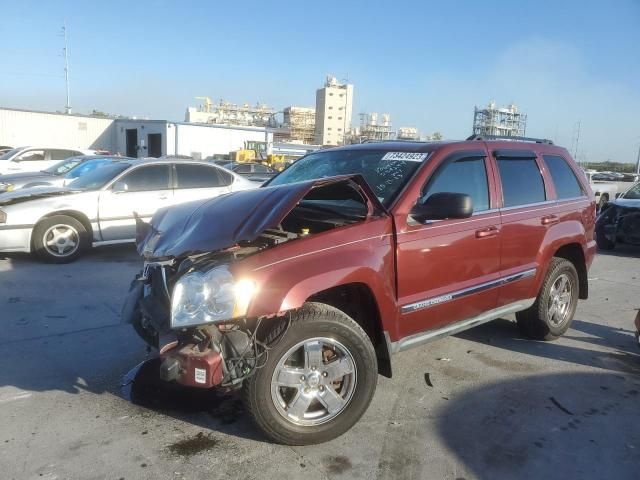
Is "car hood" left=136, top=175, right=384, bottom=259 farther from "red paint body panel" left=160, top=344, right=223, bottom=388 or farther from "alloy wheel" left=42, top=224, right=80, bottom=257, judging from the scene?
"alloy wheel" left=42, top=224, right=80, bottom=257

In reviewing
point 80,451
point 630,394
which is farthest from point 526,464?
point 80,451

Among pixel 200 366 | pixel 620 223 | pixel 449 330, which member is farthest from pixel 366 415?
pixel 620 223

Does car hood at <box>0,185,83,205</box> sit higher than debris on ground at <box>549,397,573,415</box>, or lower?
higher

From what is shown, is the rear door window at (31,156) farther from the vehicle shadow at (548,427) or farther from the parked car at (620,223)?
the vehicle shadow at (548,427)

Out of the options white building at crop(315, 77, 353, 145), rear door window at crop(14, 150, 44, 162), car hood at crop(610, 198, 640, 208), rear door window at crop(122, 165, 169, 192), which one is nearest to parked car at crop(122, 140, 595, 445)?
rear door window at crop(122, 165, 169, 192)

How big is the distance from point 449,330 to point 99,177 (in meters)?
6.88

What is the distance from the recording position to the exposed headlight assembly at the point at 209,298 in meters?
2.76

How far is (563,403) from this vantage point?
3.72 meters

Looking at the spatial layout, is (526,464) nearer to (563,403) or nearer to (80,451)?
(563,403)

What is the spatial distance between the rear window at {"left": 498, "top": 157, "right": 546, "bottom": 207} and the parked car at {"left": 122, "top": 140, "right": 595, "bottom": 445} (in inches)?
0.6

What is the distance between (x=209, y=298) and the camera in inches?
110

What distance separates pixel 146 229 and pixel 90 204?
448 centimetres

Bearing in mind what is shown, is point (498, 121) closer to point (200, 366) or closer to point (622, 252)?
point (622, 252)

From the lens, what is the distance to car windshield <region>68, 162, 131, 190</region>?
8387 mm
